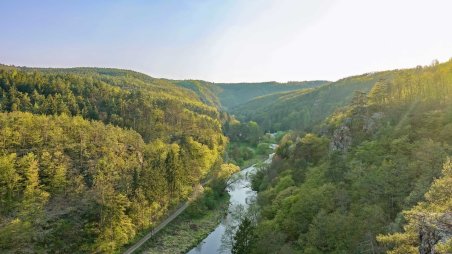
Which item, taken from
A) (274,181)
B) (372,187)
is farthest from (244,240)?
(274,181)

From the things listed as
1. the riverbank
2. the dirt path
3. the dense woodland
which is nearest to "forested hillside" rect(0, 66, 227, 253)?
the dense woodland

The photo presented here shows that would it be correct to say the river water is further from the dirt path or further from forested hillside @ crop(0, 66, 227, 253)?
forested hillside @ crop(0, 66, 227, 253)

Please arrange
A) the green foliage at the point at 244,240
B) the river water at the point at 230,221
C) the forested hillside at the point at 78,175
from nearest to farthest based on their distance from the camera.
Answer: the green foliage at the point at 244,240
the forested hillside at the point at 78,175
the river water at the point at 230,221

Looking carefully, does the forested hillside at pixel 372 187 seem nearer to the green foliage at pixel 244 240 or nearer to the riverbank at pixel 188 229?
the green foliage at pixel 244 240

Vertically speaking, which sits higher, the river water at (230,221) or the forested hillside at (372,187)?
the forested hillside at (372,187)

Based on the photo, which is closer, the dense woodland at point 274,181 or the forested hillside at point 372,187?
the forested hillside at point 372,187

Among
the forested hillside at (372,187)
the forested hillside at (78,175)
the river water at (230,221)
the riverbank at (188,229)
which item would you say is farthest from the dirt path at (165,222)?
the forested hillside at (372,187)

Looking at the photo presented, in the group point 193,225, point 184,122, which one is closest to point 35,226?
point 193,225
